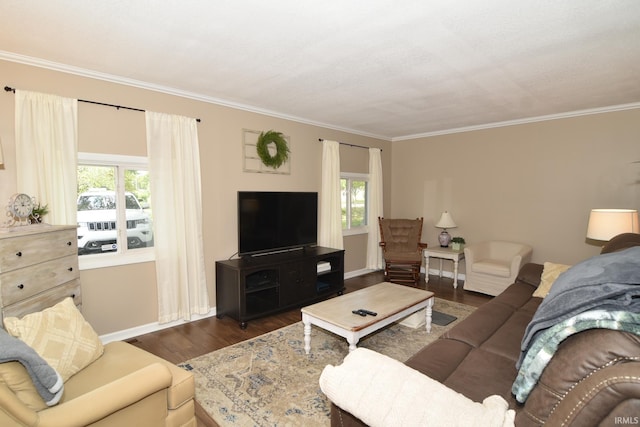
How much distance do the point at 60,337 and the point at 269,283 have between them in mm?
2320

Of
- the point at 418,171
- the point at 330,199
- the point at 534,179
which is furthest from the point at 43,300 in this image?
the point at 534,179

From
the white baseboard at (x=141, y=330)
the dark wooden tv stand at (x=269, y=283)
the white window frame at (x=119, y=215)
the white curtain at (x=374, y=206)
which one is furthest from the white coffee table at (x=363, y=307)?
the white curtain at (x=374, y=206)

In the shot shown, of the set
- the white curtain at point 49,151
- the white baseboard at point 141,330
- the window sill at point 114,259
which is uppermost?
the white curtain at point 49,151

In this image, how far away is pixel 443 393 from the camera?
1.09 meters

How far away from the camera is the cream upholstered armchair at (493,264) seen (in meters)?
4.51

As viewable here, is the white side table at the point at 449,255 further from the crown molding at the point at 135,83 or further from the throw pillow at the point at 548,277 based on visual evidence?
the crown molding at the point at 135,83

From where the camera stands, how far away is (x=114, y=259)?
128 inches

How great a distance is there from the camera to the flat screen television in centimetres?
405

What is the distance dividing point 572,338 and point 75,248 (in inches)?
129

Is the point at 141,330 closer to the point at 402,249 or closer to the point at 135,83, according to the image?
the point at 135,83

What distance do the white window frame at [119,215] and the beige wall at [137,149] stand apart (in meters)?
0.06

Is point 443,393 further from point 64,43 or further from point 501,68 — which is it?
point 64,43

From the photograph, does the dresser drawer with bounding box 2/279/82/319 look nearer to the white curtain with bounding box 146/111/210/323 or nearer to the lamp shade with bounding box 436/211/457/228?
the white curtain with bounding box 146/111/210/323

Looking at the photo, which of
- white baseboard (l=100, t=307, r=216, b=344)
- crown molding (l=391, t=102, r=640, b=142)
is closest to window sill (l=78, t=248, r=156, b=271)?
white baseboard (l=100, t=307, r=216, b=344)
